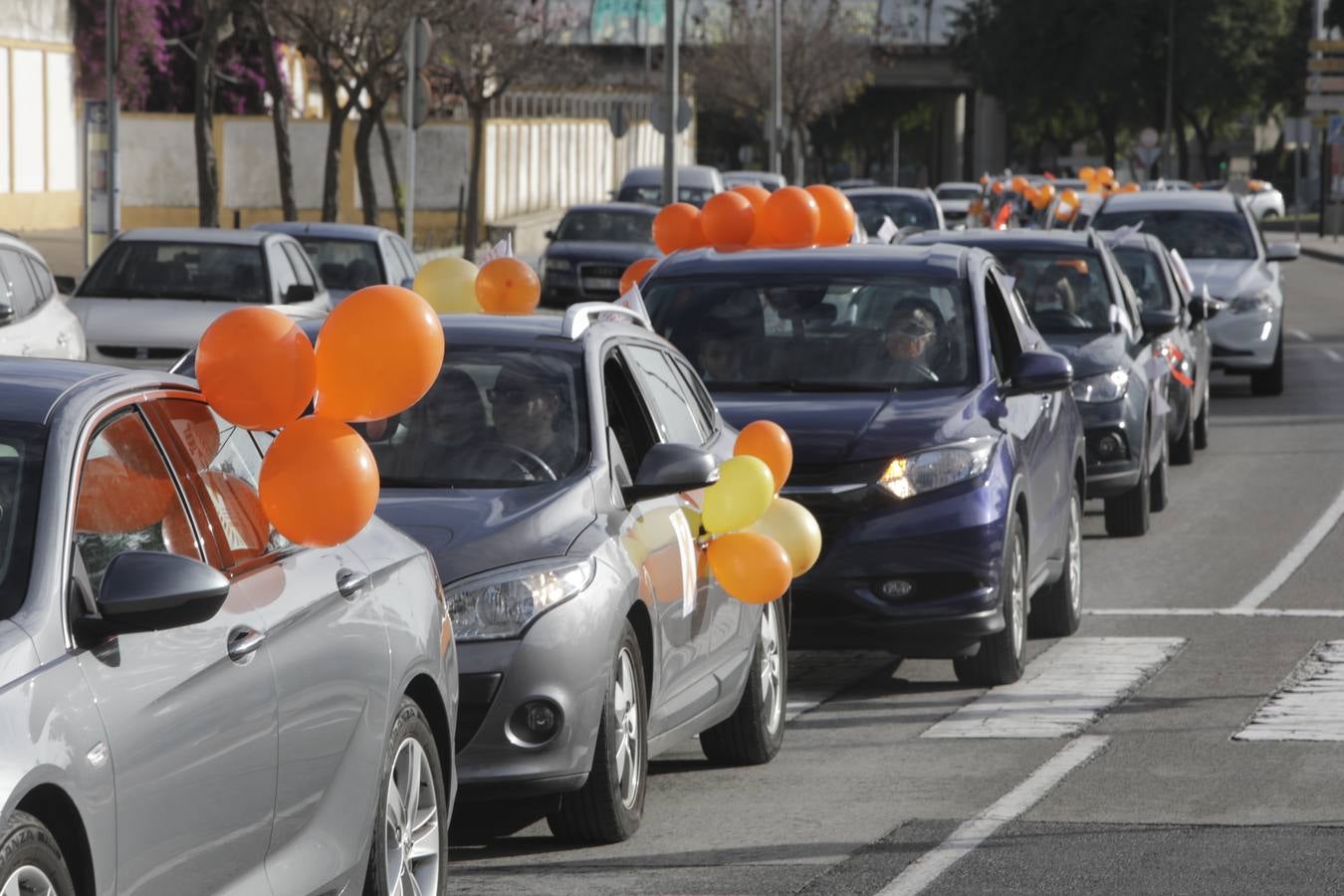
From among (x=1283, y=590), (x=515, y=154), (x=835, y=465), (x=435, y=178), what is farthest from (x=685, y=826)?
(x=515, y=154)

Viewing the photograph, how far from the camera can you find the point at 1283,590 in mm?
13281

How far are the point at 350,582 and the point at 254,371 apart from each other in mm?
518

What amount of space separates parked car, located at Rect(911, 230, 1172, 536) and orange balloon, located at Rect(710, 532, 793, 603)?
679 centimetres

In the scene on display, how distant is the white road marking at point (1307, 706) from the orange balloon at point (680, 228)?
176 inches

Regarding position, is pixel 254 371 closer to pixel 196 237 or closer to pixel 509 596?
pixel 509 596

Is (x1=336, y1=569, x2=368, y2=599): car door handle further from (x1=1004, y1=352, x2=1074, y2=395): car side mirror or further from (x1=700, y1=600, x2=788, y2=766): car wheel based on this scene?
(x1=1004, y1=352, x2=1074, y2=395): car side mirror

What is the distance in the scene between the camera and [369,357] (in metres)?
6.50

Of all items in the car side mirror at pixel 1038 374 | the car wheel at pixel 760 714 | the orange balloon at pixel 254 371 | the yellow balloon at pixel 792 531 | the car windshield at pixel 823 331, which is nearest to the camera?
the orange balloon at pixel 254 371

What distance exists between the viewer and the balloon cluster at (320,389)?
19.1ft

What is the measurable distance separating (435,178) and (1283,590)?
41360 millimetres

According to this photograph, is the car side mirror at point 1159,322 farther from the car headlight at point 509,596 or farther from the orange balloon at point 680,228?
the car headlight at point 509,596

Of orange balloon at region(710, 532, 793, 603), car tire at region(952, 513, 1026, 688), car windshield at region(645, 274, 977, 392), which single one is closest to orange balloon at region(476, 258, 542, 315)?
car windshield at region(645, 274, 977, 392)

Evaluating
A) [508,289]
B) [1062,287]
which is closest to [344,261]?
[1062,287]

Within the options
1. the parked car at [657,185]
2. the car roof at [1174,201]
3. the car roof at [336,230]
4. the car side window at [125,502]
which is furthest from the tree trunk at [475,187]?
the car side window at [125,502]
